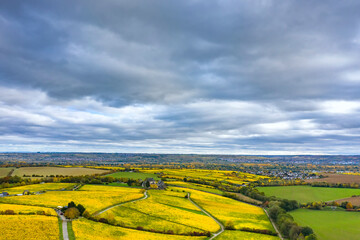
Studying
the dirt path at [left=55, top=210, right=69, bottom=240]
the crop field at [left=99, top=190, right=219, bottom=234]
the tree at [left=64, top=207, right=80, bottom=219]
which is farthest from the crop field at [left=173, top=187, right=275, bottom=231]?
the dirt path at [left=55, top=210, right=69, bottom=240]

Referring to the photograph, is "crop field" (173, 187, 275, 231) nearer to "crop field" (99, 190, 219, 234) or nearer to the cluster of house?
"crop field" (99, 190, 219, 234)

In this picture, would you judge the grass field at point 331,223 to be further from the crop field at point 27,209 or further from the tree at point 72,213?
the crop field at point 27,209

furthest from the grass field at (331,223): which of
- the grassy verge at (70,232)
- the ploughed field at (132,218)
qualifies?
the grassy verge at (70,232)

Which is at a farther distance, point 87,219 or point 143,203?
point 143,203

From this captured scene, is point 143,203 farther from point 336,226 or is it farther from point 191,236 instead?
point 336,226

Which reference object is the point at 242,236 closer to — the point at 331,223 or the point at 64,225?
the point at 331,223

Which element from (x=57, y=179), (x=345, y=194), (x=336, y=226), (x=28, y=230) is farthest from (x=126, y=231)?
(x=345, y=194)
